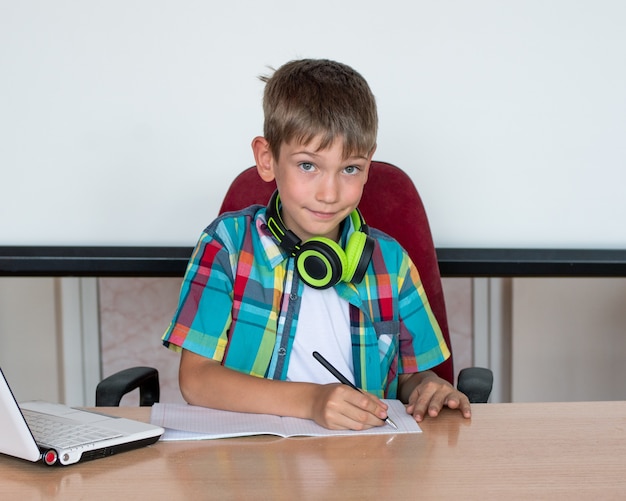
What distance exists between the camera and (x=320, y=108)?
1359 mm

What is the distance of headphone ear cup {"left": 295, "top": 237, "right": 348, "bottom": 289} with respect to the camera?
127 cm

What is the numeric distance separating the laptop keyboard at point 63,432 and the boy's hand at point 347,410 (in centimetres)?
25

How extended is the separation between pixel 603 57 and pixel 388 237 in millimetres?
→ 663

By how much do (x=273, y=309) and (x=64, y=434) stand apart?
50cm

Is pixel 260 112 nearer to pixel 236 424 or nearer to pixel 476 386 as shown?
pixel 476 386

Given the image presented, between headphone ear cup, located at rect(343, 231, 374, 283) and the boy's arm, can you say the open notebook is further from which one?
headphone ear cup, located at rect(343, 231, 374, 283)

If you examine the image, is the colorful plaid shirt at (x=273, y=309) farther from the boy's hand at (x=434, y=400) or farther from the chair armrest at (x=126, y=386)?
the boy's hand at (x=434, y=400)

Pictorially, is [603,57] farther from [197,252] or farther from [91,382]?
[91,382]

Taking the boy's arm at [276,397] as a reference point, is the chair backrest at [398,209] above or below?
above

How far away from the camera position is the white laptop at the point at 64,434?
0.90m

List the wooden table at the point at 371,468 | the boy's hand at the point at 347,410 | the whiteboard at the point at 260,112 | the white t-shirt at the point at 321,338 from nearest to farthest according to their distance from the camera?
the wooden table at the point at 371,468 < the boy's hand at the point at 347,410 < the white t-shirt at the point at 321,338 < the whiteboard at the point at 260,112

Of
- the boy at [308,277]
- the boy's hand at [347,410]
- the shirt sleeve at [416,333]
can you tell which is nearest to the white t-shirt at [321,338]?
the boy at [308,277]

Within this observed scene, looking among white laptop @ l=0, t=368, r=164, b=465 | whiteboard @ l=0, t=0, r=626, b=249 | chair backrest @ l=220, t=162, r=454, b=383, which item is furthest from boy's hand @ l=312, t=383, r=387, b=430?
whiteboard @ l=0, t=0, r=626, b=249

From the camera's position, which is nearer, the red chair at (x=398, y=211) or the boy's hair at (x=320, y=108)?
the boy's hair at (x=320, y=108)
